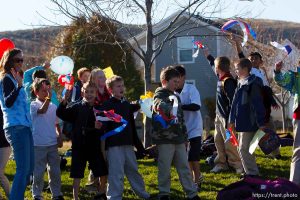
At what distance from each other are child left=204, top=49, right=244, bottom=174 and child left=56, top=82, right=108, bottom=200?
2027 mm

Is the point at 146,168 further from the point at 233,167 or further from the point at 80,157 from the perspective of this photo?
the point at 80,157

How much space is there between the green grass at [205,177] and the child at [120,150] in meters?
0.45

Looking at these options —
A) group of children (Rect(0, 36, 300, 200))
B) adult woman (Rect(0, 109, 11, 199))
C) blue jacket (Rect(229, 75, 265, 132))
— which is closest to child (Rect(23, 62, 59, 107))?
group of children (Rect(0, 36, 300, 200))

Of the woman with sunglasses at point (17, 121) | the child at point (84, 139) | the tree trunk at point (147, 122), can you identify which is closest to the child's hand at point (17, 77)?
the woman with sunglasses at point (17, 121)

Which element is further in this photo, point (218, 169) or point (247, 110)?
point (218, 169)

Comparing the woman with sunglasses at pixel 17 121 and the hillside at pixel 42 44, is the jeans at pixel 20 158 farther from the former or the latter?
the hillside at pixel 42 44

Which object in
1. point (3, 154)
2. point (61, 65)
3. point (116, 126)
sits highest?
point (61, 65)

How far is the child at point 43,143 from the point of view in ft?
24.0

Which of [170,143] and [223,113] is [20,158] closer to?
[170,143]

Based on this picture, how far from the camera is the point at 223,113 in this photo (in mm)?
8289

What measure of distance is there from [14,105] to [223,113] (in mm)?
3217

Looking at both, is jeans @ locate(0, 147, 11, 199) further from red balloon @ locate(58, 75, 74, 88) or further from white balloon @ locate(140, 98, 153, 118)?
white balloon @ locate(140, 98, 153, 118)

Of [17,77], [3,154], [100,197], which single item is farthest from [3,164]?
[17,77]

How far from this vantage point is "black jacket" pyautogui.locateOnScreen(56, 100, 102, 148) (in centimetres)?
712
